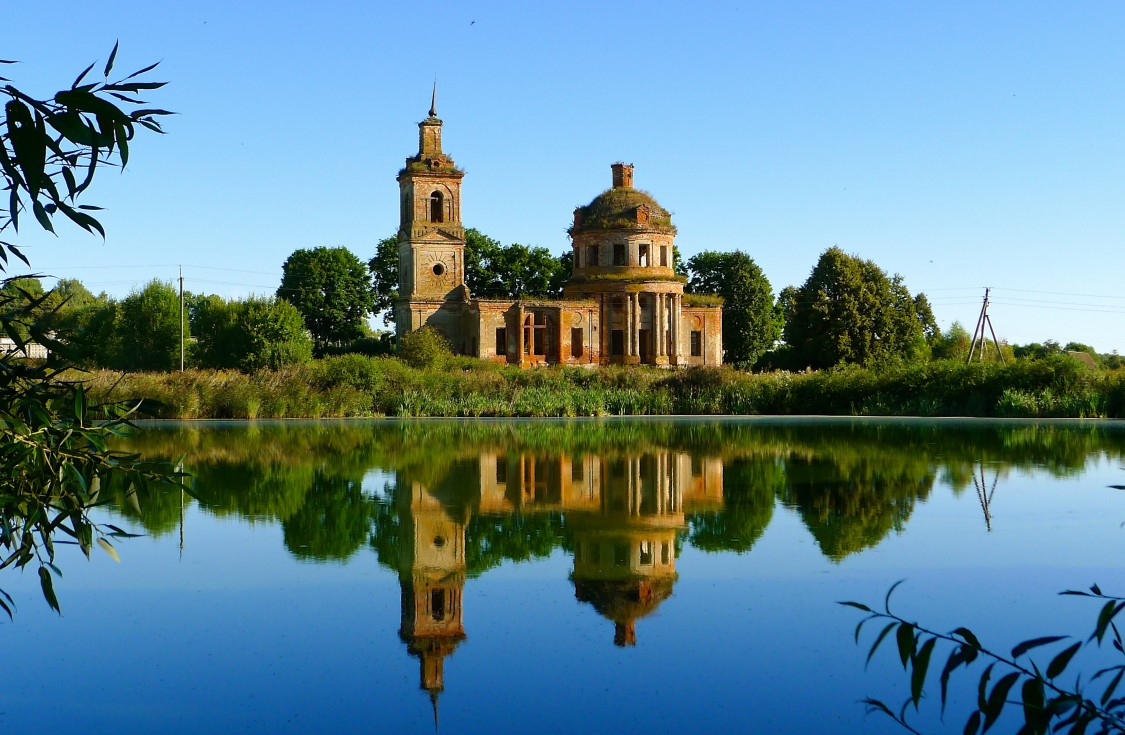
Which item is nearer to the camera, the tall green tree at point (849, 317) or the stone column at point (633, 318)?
the stone column at point (633, 318)

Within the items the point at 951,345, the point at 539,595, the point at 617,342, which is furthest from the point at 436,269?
the point at 539,595

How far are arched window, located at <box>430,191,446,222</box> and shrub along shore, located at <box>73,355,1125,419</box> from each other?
12.2m

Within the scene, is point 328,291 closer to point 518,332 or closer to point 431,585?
point 518,332

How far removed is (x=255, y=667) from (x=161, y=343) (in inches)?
1899

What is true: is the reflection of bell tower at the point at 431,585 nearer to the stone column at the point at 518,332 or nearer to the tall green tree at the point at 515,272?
the stone column at the point at 518,332

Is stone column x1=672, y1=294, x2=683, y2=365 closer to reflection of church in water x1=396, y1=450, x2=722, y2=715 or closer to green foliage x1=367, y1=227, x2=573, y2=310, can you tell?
green foliage x1=367, y1=227, x2=573, y2=310

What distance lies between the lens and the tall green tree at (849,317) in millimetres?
52781

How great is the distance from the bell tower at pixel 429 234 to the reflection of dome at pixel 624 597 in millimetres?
41111

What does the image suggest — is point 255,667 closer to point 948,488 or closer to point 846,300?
point 948,488

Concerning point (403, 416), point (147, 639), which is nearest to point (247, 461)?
point (147, 639)

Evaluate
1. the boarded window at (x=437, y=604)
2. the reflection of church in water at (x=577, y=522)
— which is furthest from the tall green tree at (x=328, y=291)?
the boarded window at (x=437, y=604)

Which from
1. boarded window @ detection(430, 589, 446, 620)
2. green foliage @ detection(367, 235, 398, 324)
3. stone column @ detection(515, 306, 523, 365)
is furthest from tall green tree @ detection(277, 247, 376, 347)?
boarded window @ detection(430, 589, 446, 620)

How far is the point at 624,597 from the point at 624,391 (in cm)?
2937

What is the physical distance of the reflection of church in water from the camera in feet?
26.7
